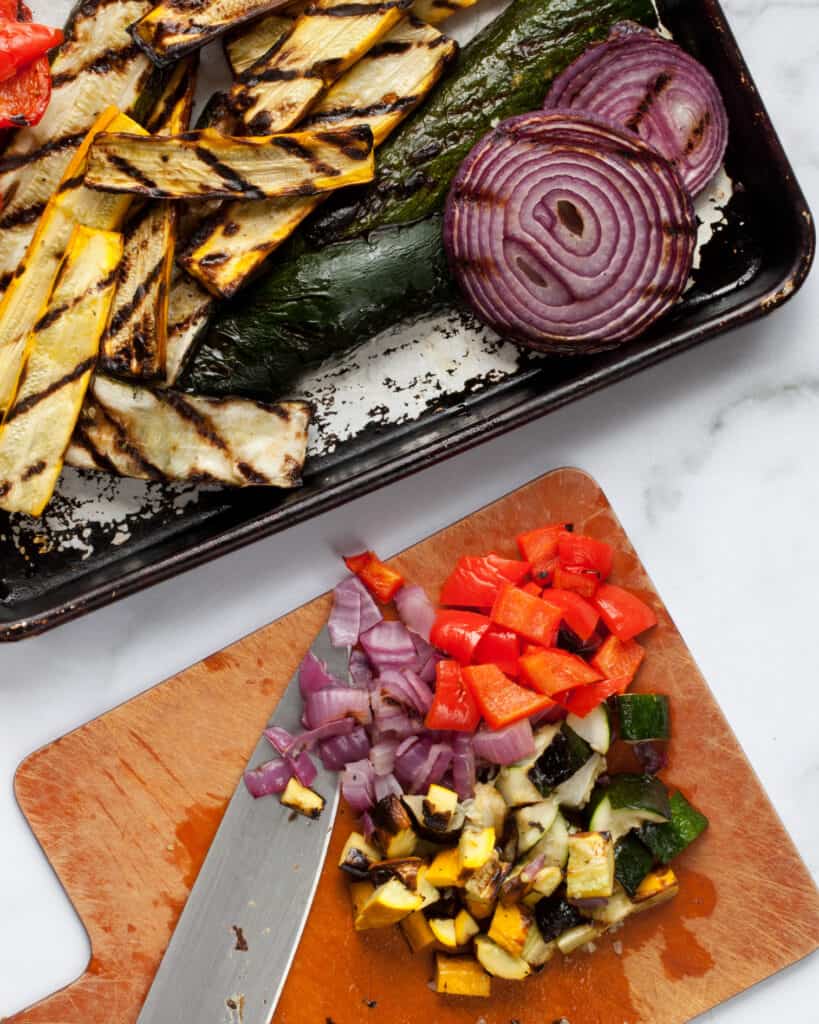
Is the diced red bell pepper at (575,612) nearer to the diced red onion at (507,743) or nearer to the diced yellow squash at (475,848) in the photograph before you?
the diced red onion at (507,743)

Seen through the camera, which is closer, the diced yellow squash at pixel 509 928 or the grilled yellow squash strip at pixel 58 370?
the grilled yellow squash strip at pixel 58 370

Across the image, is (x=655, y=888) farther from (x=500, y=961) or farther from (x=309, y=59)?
(x=309, y=59)

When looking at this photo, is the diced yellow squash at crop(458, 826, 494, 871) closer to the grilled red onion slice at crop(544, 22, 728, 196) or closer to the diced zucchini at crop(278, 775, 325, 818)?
the diced zucchini at crop(278, 775, 325, 818)

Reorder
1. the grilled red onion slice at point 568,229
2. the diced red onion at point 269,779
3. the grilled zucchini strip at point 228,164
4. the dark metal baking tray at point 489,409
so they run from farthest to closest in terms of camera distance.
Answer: the diced red onion at point 269,779 → the dark metal baking tray at point 489,409 → the grilled red onion slice at point 568,229 → the grilled zucchini strip at point 228,164

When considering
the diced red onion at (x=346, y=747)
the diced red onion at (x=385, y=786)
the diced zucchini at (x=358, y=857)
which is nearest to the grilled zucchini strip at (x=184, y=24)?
the diced red onion at (x=346, y=747)

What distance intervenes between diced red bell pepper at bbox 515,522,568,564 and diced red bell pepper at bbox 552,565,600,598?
0.05 meters

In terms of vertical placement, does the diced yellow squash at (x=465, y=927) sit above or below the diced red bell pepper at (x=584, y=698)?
below

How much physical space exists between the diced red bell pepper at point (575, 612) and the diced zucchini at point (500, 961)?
70 centimetres

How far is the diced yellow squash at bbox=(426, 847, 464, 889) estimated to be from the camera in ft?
6.82

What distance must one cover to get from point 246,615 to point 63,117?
1.14 metres

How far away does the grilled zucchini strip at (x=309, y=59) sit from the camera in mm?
1955

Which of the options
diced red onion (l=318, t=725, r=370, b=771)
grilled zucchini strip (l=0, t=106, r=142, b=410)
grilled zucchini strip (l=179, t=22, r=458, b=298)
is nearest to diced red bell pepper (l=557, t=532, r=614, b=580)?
diced red onion (l=318, t=725, r=370, b=771)

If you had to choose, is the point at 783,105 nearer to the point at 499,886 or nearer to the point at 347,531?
the point at 347,531

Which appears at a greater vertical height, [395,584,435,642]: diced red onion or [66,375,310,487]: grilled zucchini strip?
[66,375,310,487]: grilled zucchini strip
